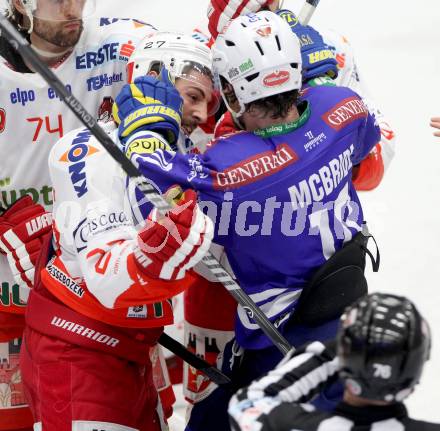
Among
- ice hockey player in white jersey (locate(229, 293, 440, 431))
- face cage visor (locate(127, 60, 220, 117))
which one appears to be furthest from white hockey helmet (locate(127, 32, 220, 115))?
ice hockey player in white jersey (locate(229, 293, 440, 431))

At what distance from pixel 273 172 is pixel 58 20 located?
98cm

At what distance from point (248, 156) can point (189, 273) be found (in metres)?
0.32

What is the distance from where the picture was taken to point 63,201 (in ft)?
9.57

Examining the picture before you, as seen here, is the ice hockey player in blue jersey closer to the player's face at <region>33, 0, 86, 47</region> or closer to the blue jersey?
A: the blue jersey

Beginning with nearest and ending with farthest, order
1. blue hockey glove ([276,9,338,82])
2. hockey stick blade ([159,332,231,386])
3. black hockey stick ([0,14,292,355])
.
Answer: black hockey stick ([0,14,292,355])
hockey stick blade ([159,332,231,386])
blue hockey glove ([276,9,338,82])

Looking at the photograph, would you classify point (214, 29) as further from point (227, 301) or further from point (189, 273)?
point (189, 273)

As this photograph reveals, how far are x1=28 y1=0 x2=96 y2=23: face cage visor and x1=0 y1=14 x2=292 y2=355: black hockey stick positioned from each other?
65 cm

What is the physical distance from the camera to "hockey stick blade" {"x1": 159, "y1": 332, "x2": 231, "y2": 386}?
3.12m

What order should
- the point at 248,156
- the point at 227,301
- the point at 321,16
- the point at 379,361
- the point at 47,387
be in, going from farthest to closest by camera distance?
the point at 321,16 < the point at 227,301 < the point at 47,387 < the point at 248,156 < the point at 379,361

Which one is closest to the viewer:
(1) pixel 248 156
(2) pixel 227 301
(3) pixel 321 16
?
(1) pixel 248 156

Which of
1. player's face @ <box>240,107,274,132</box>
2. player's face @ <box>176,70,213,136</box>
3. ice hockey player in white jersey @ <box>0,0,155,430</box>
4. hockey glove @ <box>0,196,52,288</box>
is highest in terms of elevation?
player's face @ <box>240,107,274,132</box>

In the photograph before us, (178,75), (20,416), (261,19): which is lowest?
(20,416)

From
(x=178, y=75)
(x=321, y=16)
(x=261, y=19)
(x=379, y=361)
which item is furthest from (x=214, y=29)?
(x=321, y=16)

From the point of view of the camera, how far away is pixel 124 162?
260 cm
